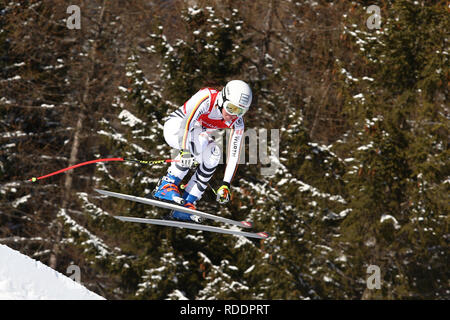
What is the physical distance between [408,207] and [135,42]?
30.7 ft

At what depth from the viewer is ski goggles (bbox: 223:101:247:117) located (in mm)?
7758

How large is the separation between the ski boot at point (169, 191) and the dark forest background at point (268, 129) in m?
9.17

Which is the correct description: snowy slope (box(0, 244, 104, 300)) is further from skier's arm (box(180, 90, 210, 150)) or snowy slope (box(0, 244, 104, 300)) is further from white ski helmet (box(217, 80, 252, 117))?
white ski helmet (box(217, 80, 252, 117))

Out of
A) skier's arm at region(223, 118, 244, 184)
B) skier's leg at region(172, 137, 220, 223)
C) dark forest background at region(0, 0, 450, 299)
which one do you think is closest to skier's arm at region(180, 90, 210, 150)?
skier's leg at region(172, 137, 220, 223)

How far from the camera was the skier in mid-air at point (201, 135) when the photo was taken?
25.5 feet

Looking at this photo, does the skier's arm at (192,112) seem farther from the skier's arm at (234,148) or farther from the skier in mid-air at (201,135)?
the skier's arm at (234,148)

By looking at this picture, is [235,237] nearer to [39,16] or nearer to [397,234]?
[397,234]

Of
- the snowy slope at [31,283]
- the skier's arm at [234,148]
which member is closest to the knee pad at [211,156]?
the skier's arm at [234,148]

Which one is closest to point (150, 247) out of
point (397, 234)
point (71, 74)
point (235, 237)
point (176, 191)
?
point (235, 237)

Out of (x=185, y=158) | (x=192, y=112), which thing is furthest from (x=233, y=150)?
(x=192, y=112)

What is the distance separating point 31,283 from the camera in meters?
8.34

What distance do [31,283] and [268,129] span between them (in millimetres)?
12164
